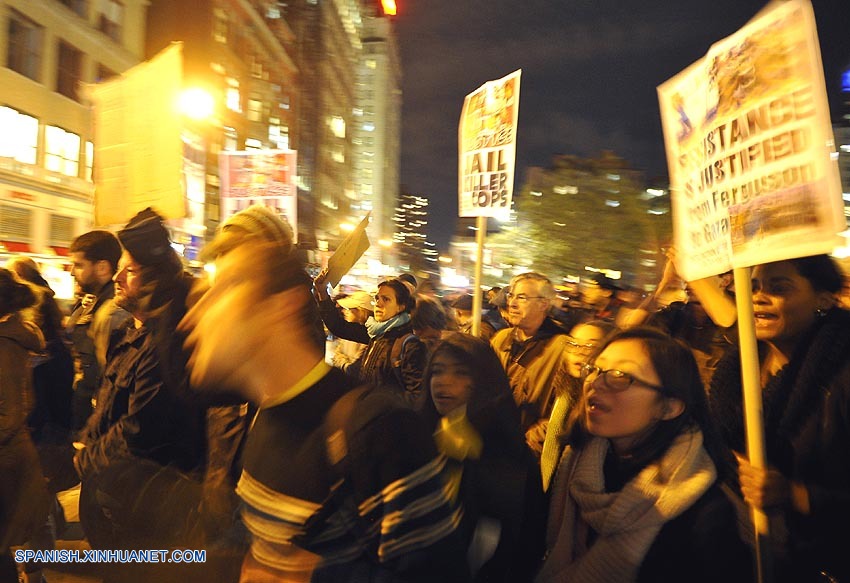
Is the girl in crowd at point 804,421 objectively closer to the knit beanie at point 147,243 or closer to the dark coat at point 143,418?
the dark coat at point 143,418

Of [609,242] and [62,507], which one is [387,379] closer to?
[62,507]

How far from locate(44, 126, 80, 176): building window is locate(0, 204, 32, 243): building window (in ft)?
7.36

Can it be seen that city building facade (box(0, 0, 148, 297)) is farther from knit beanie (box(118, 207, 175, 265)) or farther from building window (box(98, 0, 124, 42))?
knit beanie (box(118, 207, 175, 265))

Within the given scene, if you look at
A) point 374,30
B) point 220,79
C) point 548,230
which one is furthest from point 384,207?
point 220,79

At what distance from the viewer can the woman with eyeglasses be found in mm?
2215

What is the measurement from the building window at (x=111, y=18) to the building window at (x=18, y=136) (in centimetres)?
730

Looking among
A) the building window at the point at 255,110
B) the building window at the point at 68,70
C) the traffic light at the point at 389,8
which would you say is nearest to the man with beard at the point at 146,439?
the traffic light at the point at 389,8

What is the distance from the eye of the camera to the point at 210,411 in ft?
12.8

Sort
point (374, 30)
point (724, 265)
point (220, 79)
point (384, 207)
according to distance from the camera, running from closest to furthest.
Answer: point (724, 265), point (220, 79), point (374, 30), point (384, 207)

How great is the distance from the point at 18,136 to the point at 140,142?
22361mm

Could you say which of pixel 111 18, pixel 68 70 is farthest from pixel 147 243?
pixel 111 18

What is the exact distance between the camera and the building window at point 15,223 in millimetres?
22938

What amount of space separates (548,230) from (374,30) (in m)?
94.7

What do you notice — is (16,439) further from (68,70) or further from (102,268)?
(68,70)
